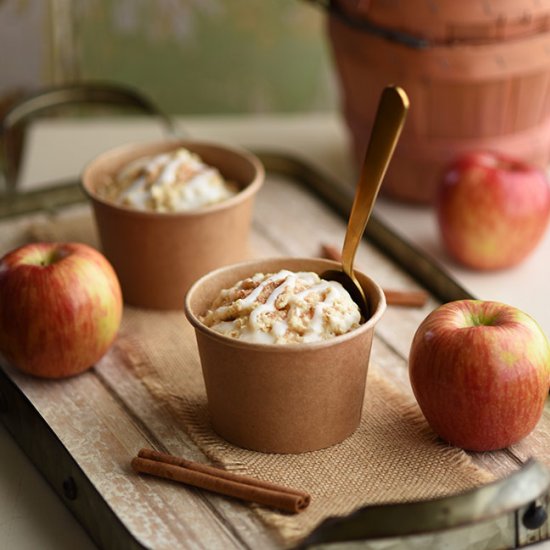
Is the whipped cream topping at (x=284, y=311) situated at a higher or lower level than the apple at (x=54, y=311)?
higher

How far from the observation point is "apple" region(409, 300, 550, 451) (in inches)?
39.0

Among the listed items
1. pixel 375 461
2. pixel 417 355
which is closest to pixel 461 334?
pixel 417 355

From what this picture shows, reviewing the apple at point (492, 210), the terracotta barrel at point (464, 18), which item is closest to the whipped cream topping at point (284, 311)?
the apple at point (492, 210)

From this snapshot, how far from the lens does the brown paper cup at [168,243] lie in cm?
129

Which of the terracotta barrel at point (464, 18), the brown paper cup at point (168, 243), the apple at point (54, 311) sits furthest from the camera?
the terracotta barrel at point (464, 18)

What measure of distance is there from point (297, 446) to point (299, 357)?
0.36 ft

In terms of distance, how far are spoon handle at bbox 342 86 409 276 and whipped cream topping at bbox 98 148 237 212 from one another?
1.00ft

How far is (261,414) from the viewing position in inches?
40.6

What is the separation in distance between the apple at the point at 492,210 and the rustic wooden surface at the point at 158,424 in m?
0.12

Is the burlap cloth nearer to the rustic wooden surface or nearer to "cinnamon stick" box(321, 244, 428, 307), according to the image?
the rustic wooden surface

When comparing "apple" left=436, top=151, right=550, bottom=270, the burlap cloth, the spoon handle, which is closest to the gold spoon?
the spoon handle

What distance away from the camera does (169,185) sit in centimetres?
133

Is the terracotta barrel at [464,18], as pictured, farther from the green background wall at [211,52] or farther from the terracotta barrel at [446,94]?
the green background wall at [211,52]

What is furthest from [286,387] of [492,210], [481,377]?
[492,210]
